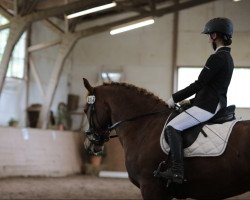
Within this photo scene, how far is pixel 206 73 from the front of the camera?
405 cm

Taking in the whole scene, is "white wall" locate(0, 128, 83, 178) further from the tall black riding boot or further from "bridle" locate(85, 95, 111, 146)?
the tall black riding boot

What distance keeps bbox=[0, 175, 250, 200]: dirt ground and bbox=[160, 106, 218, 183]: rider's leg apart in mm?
4304

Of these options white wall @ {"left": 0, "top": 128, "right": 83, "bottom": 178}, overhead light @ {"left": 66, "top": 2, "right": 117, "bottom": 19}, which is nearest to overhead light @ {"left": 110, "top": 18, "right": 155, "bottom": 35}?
overhead light @ {"left": 66, "top": 2, "right": 117, "bottom": 19}

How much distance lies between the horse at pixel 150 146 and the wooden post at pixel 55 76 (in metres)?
9.17

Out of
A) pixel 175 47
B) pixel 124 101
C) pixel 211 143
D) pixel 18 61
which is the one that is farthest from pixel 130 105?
pixel 175 47

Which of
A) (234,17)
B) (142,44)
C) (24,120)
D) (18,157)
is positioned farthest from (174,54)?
(18,157)

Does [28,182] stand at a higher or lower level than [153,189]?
lower

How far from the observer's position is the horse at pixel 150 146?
12.8ft

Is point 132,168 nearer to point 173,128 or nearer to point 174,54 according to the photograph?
point 173,128

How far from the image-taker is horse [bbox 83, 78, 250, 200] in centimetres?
392

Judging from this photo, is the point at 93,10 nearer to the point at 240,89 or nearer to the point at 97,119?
the point at 240,89

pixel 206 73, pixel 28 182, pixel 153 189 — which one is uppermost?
pixel 206 73

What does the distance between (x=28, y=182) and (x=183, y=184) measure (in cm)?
657

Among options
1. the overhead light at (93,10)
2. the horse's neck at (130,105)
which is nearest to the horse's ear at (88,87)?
the horse's neck at (130,105)
